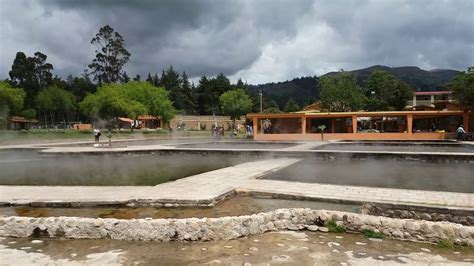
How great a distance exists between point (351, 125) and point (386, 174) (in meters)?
23.0

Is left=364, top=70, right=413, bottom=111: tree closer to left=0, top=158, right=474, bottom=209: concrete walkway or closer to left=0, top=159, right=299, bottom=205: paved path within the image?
left=0, top=158, right=474, bottom=209: concrete walkway

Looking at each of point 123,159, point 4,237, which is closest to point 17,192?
point 4,237

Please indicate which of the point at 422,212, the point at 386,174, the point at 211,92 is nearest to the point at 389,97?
the point at 211,92

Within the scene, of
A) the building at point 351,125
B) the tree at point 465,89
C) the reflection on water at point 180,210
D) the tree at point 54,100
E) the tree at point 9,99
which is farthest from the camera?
the tree at point 54,100

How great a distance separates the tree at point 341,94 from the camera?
2056 inches

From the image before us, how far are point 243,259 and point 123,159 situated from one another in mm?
13938

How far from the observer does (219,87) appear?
304 feet

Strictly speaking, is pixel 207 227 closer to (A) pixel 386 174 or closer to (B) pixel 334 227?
(B) pixel 334 227

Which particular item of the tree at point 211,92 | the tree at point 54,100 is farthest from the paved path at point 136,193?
the tree at point 211,92

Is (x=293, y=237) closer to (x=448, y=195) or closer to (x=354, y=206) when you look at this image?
(x=354, y=206)

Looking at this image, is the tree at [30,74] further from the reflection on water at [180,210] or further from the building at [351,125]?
the reflection on water at [180,210]

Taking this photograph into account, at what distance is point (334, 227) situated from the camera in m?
6.19

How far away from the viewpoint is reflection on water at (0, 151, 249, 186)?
11031 mm

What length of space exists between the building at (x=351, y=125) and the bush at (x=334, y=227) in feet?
85.0
